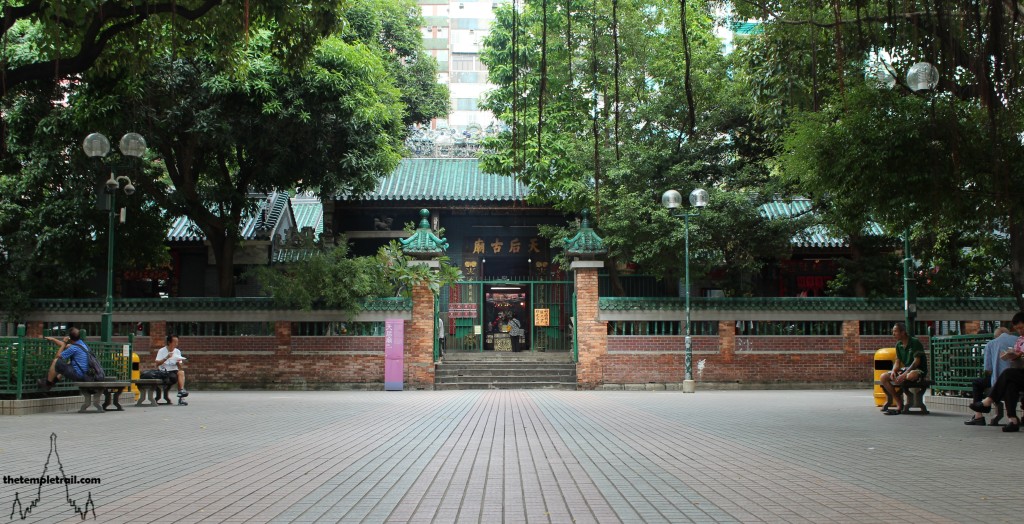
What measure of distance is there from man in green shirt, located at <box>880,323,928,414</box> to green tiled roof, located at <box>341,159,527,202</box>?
574 inches

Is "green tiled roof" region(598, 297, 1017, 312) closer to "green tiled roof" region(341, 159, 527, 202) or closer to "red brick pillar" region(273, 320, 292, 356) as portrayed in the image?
"green tiled roof" region(341, 159, 527, 202)

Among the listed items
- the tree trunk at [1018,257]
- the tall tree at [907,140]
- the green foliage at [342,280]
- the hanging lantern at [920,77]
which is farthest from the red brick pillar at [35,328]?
the tree trunk at [1018,257]

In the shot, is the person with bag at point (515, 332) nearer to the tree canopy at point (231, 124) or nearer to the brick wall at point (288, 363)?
the brick wall at point (288, 363)

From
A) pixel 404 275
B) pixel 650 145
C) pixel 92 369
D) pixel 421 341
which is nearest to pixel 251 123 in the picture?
pixel 404 275

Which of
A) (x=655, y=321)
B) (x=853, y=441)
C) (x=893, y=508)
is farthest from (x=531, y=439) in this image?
(x=655, y=321)

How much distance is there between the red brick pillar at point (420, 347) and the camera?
70.7 feet

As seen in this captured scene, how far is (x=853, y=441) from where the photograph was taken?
30.7 feet

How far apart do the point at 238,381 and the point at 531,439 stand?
45.6 ft

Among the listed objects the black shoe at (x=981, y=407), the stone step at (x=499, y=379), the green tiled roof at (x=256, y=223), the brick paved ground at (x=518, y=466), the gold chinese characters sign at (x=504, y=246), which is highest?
the green tiled roof at (x=256, y=223)

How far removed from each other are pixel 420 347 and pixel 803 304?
32.3ft

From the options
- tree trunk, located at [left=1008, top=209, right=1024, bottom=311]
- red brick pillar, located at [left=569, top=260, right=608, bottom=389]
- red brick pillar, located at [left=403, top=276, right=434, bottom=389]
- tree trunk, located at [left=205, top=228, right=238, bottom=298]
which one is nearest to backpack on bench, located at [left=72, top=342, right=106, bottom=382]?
red brick pillar, located at [left=403, top=276, right=434, bottom=389]

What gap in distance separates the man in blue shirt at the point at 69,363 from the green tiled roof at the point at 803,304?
12.1 meters

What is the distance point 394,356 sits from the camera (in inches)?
833

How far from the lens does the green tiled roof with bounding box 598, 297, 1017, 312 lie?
2173 cm
